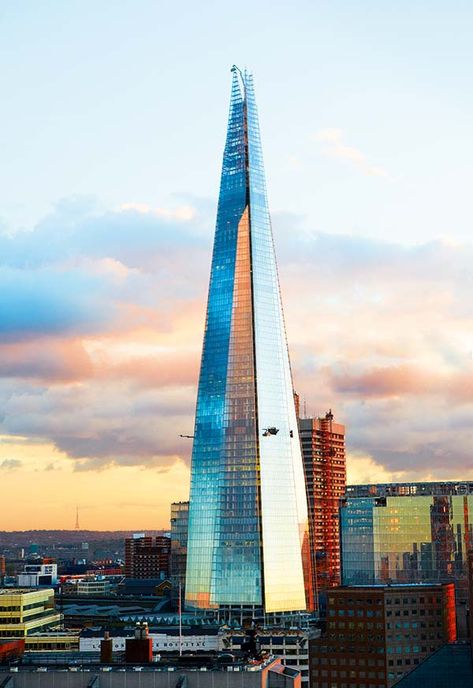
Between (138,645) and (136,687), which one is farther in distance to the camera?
(138,645)

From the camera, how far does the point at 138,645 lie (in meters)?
123

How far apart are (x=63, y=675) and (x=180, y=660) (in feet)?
58.1

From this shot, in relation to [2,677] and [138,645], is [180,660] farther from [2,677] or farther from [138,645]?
[2,677]

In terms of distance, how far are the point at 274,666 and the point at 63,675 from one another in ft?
73.4

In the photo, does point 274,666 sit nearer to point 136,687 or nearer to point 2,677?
point 136,687

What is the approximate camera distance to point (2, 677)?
108 meters

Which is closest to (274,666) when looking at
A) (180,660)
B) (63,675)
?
(180,660)

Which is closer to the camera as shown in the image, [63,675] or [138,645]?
[63,675]

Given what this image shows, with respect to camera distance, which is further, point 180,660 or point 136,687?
point 180,660

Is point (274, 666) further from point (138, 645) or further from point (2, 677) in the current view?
point (2, 677)

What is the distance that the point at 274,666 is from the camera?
116250 millimetres

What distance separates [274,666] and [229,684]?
13846 millimetres

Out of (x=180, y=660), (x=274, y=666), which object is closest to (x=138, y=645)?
(x=180, y=660)

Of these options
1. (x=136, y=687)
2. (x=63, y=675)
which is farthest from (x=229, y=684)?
(x=63, y=675)
